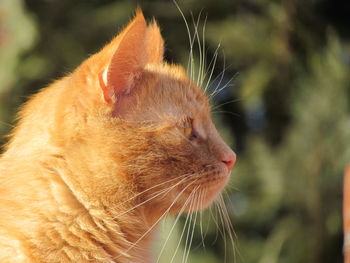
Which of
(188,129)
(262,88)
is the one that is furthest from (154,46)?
(262,88)

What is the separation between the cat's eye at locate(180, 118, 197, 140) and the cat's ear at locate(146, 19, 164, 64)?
10.9 inches

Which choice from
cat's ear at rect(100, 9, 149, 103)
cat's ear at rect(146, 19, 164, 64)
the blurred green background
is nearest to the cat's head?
cat's ear at rect(100, 9, 149, 103)

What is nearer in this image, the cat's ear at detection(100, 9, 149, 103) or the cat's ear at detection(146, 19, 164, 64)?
the cat's ear at detection(100, 9, 149, 103)

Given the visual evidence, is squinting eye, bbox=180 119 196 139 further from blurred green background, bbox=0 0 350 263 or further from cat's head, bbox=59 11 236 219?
blurred green background, bbox=0 0 350 263

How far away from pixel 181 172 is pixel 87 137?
0.25m

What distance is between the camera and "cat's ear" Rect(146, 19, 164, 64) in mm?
1914

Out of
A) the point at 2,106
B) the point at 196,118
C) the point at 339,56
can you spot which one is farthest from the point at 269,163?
the point at 196,118

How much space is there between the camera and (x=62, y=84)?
1.74 meters

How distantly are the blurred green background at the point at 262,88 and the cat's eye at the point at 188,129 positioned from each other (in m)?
1.87

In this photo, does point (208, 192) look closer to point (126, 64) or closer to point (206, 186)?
point (206, 186)

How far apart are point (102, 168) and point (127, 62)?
26 cm

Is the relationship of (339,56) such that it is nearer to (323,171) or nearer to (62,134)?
(323,171)

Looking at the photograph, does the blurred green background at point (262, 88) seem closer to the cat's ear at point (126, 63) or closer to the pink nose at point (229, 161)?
the pink nose at point (229, 161)

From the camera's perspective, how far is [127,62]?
62.6 inches
